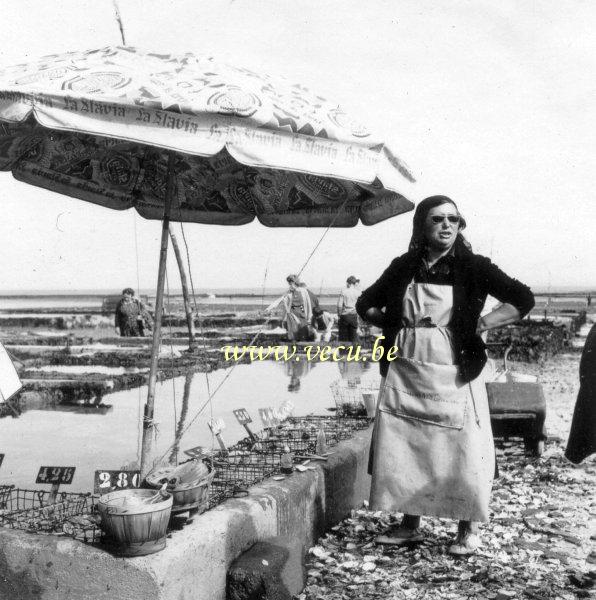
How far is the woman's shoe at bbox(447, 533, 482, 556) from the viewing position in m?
4.20

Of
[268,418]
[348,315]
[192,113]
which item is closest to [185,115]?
[192,113]

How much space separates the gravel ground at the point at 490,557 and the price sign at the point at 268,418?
96cm

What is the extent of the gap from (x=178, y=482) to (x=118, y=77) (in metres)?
2.09

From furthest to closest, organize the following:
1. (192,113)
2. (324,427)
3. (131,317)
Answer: (131,317)
(324,427)
(192,113)

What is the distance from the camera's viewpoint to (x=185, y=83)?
333cm

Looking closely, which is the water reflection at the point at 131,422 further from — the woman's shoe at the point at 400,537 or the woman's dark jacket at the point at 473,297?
the woman's dark jacket at the point at 473,297

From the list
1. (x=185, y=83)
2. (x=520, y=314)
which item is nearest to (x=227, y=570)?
(x=520, y=314)

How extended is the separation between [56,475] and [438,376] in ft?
7.62

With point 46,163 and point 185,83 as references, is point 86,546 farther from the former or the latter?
point 46,163

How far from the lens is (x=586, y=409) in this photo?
127 inches

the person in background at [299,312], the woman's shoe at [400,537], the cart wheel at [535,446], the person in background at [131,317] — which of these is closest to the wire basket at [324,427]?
the woman's shoe at [400,537]

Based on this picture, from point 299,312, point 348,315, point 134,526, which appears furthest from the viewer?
point 299,312

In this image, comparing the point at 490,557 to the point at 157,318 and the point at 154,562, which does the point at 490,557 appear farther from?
the point at 157,318

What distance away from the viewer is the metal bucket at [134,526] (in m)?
2.92
